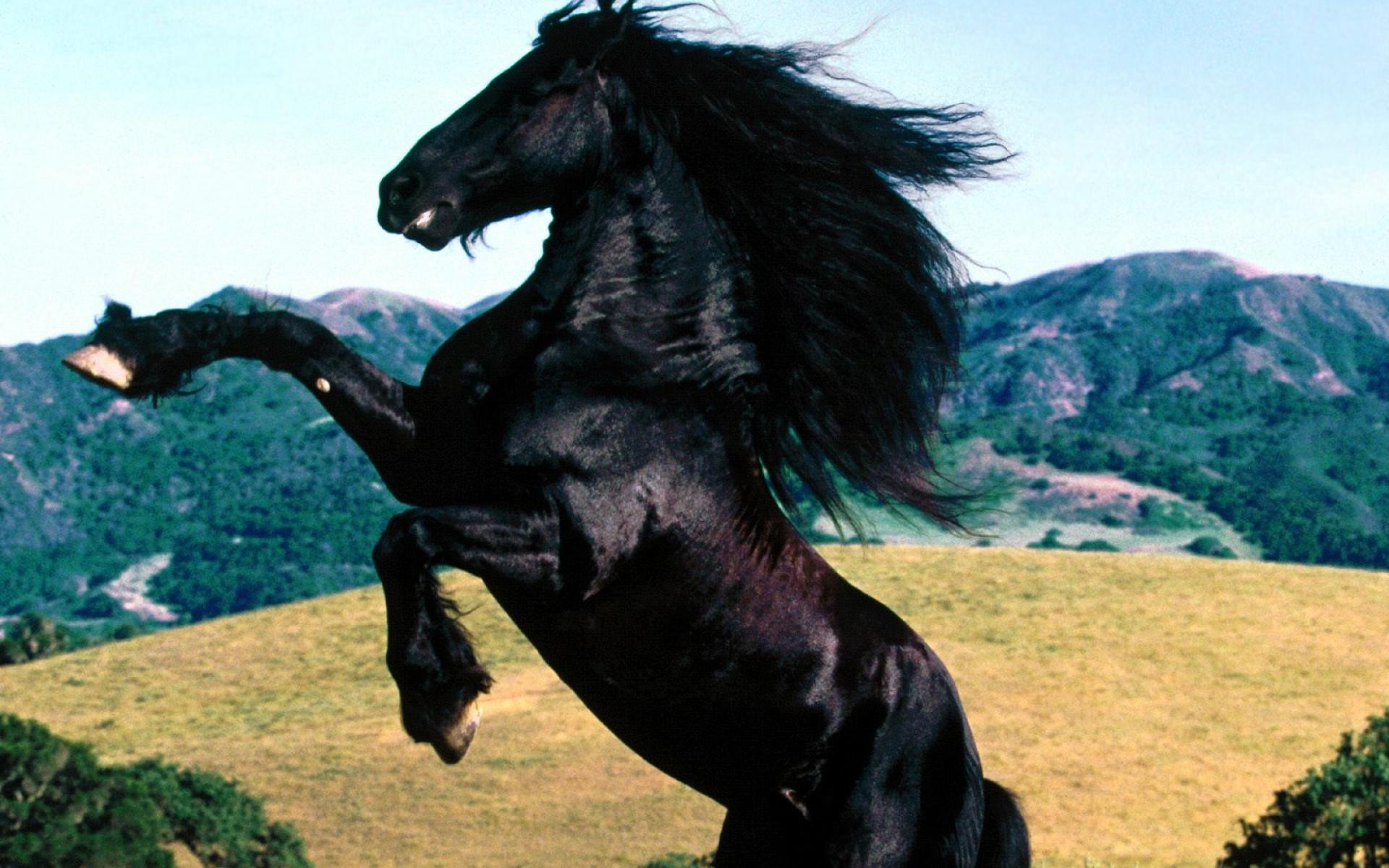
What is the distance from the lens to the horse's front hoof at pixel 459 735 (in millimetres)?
4051

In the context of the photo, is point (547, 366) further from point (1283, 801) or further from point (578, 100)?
point (1283, 801)

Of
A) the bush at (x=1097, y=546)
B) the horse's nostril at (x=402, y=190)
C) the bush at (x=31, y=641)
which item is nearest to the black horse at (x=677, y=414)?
the horse's nostril at (x=402, y=190)

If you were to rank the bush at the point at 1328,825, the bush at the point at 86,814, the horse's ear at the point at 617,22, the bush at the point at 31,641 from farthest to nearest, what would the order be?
the bush at the point at 31,641 → the bush at the point at 86,814 → the bush at the point at 1328,825 → the horse's ear at the point at 617,22

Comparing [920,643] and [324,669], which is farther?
[324,669]

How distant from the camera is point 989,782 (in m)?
4.88

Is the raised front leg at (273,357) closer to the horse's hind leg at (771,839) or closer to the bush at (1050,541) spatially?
the horse's hind leg at (771,839)

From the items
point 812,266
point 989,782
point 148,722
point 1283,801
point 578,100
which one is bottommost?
point 148,722

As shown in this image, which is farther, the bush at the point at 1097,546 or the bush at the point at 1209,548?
the bush at the point at 1209,548

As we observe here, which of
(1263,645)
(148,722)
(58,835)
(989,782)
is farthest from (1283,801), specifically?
(148,722)

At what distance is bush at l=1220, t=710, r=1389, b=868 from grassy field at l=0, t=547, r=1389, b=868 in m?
6.58

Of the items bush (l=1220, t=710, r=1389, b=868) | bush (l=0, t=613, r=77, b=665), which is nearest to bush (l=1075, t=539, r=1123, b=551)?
bush (l=0, t=613, r=77, b=665)

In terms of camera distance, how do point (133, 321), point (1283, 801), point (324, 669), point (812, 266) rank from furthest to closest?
point (324, 669) → point (1283, 801) → point (812, 266) → point (133, 321)

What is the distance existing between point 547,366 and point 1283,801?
36.8 m

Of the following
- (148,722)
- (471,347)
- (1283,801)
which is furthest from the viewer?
(148,722)
